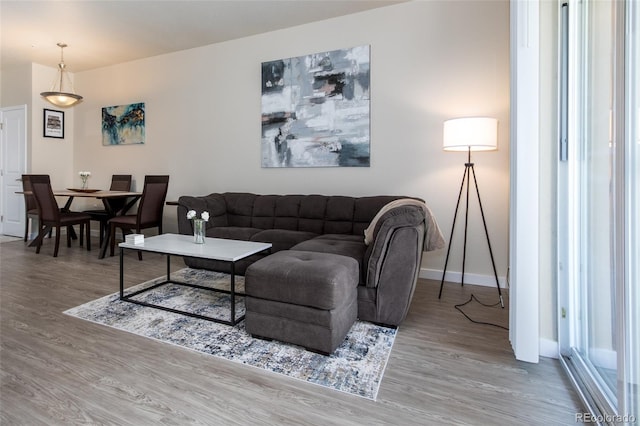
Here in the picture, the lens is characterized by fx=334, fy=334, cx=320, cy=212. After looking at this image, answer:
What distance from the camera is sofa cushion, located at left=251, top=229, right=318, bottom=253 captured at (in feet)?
9.93

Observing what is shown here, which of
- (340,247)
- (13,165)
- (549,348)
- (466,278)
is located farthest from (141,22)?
(549,348)

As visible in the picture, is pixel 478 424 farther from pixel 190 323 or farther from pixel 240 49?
pixel 240 49

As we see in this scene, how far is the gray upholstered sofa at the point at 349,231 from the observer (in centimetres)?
217

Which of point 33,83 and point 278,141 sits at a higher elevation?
point 33,83

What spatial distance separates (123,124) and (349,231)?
168 inches

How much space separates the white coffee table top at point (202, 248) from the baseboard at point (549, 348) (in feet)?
6.03

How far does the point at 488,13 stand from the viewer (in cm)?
306

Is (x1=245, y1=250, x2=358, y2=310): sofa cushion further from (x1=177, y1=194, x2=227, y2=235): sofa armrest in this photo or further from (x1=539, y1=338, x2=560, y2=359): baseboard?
(x1=177, y1=194, x2=227, y2=235): sofa armrest

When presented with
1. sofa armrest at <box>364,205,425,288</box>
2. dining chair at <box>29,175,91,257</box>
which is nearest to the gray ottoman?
sofa armrest at <box>364,205,425,288</box>

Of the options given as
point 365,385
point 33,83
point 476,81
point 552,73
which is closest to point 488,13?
point 476,81

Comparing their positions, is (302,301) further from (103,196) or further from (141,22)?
(141,22)

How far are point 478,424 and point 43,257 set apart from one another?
4.90 metres

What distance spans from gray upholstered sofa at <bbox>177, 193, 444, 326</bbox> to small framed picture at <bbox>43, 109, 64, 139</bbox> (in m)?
3.79

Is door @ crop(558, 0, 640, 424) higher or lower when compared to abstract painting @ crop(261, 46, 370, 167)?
lower
